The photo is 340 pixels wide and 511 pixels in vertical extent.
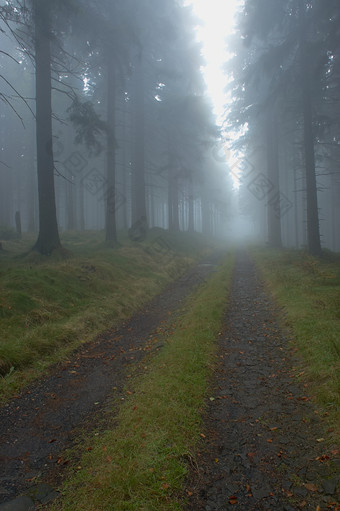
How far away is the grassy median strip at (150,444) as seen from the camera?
2.63 metres

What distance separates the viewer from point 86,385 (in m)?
4.87

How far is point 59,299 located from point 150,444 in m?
5.61

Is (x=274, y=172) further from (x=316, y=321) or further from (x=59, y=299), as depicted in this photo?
(x=59, y=299)

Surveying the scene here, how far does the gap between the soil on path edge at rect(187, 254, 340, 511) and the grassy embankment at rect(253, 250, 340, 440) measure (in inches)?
8.5

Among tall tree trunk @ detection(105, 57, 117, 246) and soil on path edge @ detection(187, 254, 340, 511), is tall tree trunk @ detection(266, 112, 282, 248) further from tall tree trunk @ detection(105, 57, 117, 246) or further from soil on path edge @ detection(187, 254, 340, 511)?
soil on path edge @ detection(187, 254, 340, 511)

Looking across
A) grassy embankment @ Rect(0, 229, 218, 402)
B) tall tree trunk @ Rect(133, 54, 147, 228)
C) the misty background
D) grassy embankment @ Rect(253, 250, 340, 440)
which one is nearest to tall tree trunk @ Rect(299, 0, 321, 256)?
the misty background

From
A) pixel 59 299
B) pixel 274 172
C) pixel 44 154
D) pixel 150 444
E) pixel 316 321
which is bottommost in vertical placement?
pixel 150 444

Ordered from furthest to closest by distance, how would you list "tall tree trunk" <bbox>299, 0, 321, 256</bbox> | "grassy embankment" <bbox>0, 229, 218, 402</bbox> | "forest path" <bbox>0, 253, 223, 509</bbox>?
"tall tree trunk" <bbox>299, 0, 321, 256</bbox> < "grassy embankment" <bbox>0, 229, 218, 402</bbox> < "forest path" <bbox>0, 253, 223, 509</bbox>

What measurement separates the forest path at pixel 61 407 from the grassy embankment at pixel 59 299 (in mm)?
386

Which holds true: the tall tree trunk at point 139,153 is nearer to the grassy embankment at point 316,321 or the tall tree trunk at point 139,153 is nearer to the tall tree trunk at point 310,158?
the tall tree trunk at point 310,158

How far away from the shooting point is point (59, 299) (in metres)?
8.05

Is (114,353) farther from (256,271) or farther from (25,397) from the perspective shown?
(256,271)

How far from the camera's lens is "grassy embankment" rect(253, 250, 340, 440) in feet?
13.2

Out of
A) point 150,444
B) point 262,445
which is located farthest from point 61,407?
point 262,445
